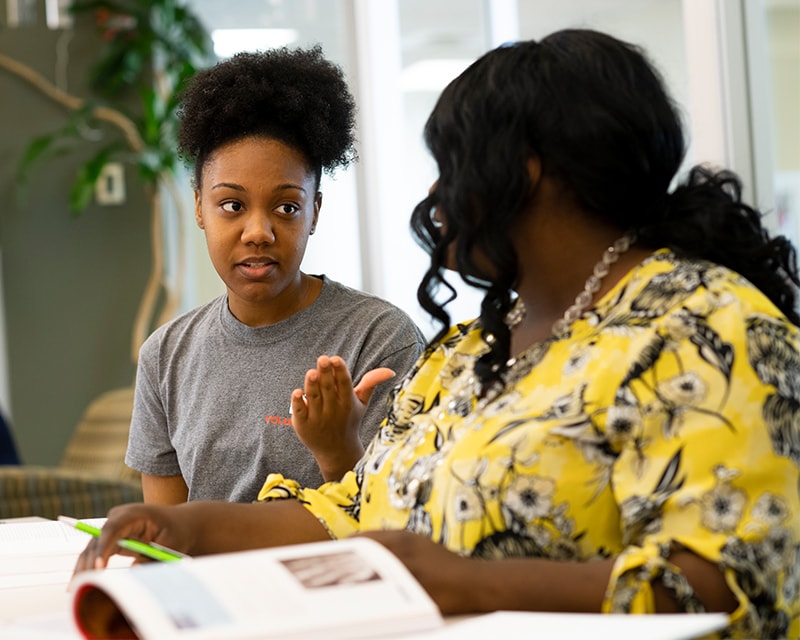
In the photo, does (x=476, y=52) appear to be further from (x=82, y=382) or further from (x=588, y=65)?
(x=588, y=65)

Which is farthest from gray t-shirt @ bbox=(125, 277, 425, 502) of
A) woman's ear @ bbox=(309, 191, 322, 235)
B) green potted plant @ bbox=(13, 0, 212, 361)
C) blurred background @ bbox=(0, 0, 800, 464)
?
green potted plant @ bbox=(13, 0, 212, 361)

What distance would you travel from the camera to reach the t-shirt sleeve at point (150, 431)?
204cm

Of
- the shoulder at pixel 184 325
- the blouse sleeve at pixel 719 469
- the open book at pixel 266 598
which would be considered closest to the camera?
the open book at pixel 266 598

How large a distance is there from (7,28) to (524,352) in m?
4.22

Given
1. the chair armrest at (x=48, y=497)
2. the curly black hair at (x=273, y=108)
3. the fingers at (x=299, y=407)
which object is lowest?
the chair armrest at (x=48, y=497)

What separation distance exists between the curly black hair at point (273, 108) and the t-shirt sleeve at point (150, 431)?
0.34 m

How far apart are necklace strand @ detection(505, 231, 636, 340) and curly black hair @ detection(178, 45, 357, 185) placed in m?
0.84

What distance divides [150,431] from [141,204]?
307 cm

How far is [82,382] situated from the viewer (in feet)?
16.3

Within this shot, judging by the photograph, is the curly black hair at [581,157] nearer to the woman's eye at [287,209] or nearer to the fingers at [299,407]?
the fingers at [299,407]

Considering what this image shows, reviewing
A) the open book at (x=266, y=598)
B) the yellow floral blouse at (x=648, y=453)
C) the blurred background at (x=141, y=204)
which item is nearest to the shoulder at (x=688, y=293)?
the yellow floral blouse at (x=648, y=453)

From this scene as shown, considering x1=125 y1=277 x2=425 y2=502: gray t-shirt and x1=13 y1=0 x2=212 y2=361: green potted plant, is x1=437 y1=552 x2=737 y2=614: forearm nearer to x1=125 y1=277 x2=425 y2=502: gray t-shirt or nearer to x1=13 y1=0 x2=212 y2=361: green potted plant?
x1=125 y1=277 x2=425 y2=502: gray t-shirt

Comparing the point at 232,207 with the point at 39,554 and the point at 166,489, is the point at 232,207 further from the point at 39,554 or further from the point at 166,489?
Answer: the point at 39,554

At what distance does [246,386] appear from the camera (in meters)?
1.96
